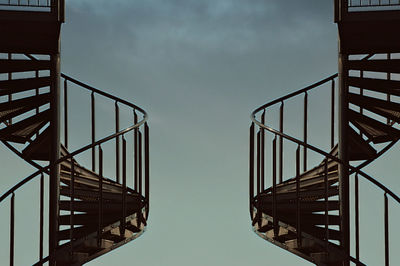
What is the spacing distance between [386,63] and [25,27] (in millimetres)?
3982

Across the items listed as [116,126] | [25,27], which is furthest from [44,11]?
[116,126]

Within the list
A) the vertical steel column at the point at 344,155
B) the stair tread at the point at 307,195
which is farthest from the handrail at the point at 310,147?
the stair tread at the point at 307,195

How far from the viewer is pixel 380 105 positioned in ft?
30.5

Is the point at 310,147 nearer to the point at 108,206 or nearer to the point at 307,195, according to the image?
the point at 307,195

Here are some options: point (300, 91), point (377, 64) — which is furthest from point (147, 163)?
point (377, 64)

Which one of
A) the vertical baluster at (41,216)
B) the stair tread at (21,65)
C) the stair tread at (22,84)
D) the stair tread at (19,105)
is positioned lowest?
the vertical baluster at (41,216)

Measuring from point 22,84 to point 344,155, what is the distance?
3689 mm

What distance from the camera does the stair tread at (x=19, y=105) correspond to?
9.50 metres

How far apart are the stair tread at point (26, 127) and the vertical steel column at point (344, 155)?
3343 millimetres

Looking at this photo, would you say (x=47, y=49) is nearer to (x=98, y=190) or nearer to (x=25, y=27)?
(x=25, y=27)

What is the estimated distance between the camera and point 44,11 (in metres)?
9.05

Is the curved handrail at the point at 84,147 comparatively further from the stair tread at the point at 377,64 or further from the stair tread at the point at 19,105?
the stair tread at the point at 377,64

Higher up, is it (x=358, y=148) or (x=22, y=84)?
(x=22, y=84)

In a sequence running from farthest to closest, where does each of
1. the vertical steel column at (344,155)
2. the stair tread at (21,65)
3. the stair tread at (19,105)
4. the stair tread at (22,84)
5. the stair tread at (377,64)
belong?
the stair tread at (19,105) < the stair tread at (22,84) < the stair tread at (21,65) < the stair tread at (377,64) < the vertical steel column at (344,155)
